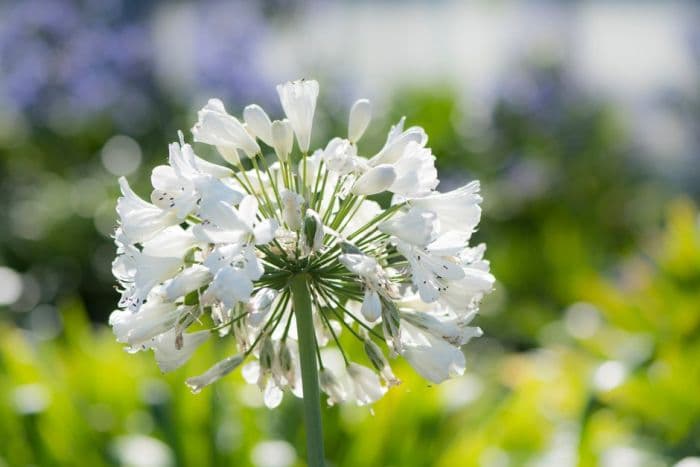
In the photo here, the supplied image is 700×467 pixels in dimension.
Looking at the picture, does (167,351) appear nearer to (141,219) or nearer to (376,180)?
(141,219)

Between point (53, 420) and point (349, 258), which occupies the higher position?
point (53, 420)

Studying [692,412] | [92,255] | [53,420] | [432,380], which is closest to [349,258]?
[432,380]

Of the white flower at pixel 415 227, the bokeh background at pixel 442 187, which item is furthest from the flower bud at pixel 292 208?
the bokeh background at pixel 442 187

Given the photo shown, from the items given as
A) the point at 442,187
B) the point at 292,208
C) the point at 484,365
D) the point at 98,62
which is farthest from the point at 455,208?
the point at 98,62

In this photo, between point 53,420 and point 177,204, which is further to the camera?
point 53,420

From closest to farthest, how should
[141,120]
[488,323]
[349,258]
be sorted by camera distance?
[349,258], [488,323], [141,120]

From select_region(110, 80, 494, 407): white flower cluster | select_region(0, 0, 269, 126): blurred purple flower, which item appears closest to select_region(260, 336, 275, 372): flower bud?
select_region(110, 80, 494, 407): white flower cluster

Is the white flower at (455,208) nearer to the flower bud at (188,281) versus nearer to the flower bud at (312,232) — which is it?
the flower bud at (312,232)

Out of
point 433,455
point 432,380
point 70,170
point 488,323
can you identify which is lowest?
point 432,380

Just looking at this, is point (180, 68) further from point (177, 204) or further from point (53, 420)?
point (177, 204)
